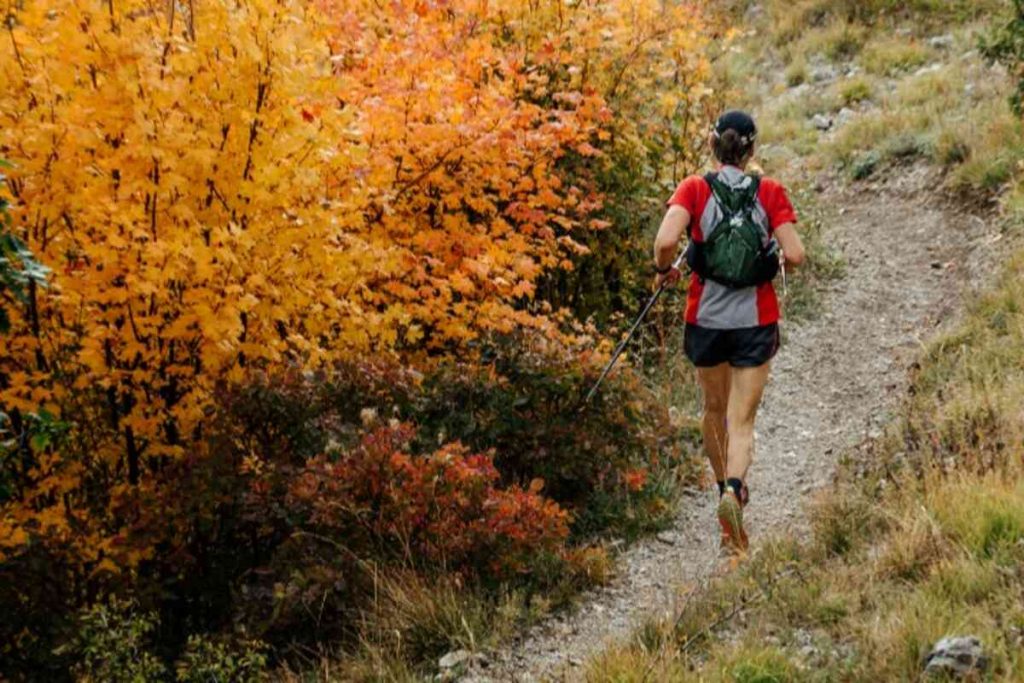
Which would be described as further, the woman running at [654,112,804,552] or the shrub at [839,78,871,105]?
the shrub at [839,78,871,105]

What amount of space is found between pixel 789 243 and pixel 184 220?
3146 millimetres

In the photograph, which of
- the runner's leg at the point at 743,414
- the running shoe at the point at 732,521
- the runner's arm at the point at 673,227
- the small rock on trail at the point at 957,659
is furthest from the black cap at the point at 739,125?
the small rock on trail at the point at 957,659

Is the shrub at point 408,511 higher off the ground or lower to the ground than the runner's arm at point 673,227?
lower

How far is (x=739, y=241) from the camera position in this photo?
5.12 meters

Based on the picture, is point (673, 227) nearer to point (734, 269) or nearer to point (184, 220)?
point (734, 269)

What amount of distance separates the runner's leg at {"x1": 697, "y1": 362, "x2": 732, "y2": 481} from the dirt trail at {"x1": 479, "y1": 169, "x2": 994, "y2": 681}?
19.0 inches

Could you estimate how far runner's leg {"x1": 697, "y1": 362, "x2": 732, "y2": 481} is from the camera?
555cm

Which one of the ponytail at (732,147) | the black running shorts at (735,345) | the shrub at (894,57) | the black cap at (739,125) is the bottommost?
the black running shorts at (735,345)

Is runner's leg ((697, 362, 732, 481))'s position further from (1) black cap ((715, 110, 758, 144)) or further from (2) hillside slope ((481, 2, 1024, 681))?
(1) black cap ((715, 110, 758, 144))

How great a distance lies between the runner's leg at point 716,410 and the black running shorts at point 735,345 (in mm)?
97

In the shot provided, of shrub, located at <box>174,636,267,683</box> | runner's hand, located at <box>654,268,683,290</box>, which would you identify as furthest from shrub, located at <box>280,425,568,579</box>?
runner's hand, located at <box>654,268,683,290</box>

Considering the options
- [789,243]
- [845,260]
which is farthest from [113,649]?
[845,260]

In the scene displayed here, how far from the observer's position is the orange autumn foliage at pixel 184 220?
17.9 ft

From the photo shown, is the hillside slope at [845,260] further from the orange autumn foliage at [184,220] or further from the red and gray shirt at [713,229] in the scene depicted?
the orange autumn foliage at [184,220]
